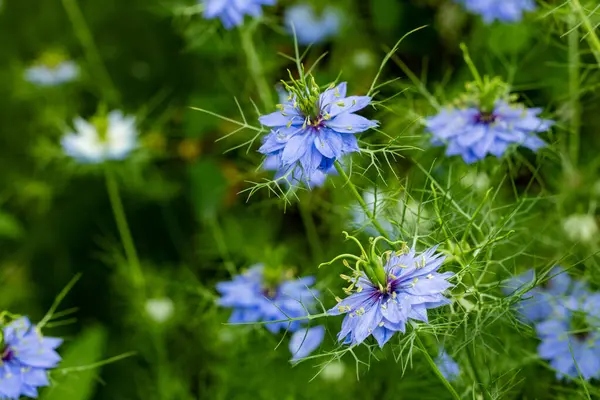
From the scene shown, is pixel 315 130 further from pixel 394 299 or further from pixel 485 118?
pixel 485 118

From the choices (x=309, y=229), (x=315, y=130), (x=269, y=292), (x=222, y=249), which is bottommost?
(x=315, y=130)

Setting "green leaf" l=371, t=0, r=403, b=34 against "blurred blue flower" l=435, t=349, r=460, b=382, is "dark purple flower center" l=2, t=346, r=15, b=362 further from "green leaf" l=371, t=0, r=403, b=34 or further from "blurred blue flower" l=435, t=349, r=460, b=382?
"green leaf" l=371, t=0, r=403, b=34

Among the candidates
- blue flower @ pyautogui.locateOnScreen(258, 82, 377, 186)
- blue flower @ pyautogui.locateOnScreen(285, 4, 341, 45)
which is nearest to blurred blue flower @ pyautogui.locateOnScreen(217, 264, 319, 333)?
blue flower @ pyautogui.locateOnScreen(258, 82, 377, 186)

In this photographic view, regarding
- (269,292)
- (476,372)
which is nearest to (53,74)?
(269,292)

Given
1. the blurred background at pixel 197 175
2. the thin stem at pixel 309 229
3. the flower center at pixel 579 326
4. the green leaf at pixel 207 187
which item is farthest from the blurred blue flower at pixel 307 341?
the green leaf at pixel 207 187

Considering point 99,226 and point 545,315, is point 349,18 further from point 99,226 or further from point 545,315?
point 545,315

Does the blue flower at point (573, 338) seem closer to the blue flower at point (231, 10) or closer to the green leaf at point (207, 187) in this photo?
the blue flower at point (231, 10)

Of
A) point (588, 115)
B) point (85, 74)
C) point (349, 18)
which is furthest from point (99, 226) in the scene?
point (588, 115)
